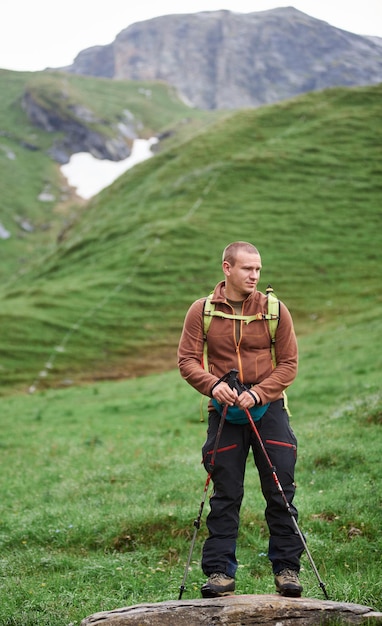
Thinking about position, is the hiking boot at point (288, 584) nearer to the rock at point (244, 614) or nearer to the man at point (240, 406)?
the man at point (240, 406)

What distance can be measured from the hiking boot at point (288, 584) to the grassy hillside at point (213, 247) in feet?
58.1

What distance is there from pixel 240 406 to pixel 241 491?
116 cm

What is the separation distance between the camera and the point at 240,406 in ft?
22.5

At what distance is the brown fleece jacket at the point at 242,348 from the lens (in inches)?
286

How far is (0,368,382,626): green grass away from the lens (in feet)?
27.2

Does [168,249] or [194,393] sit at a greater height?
[168,249]

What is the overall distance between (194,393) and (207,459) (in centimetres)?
A: 2347

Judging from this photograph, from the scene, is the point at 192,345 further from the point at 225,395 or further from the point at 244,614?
the point at 244,614

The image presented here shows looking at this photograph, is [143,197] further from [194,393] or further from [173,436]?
[173,436]

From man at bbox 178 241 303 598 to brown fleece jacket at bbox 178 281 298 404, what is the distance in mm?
12

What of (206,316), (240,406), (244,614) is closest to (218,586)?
(244,614)

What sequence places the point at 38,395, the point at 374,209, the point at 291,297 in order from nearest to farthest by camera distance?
the point at 38,395 < the point at 291,297 < the point at 374,209

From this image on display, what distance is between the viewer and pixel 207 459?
23.8 feet

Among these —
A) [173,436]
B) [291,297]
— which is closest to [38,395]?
[173,436]
